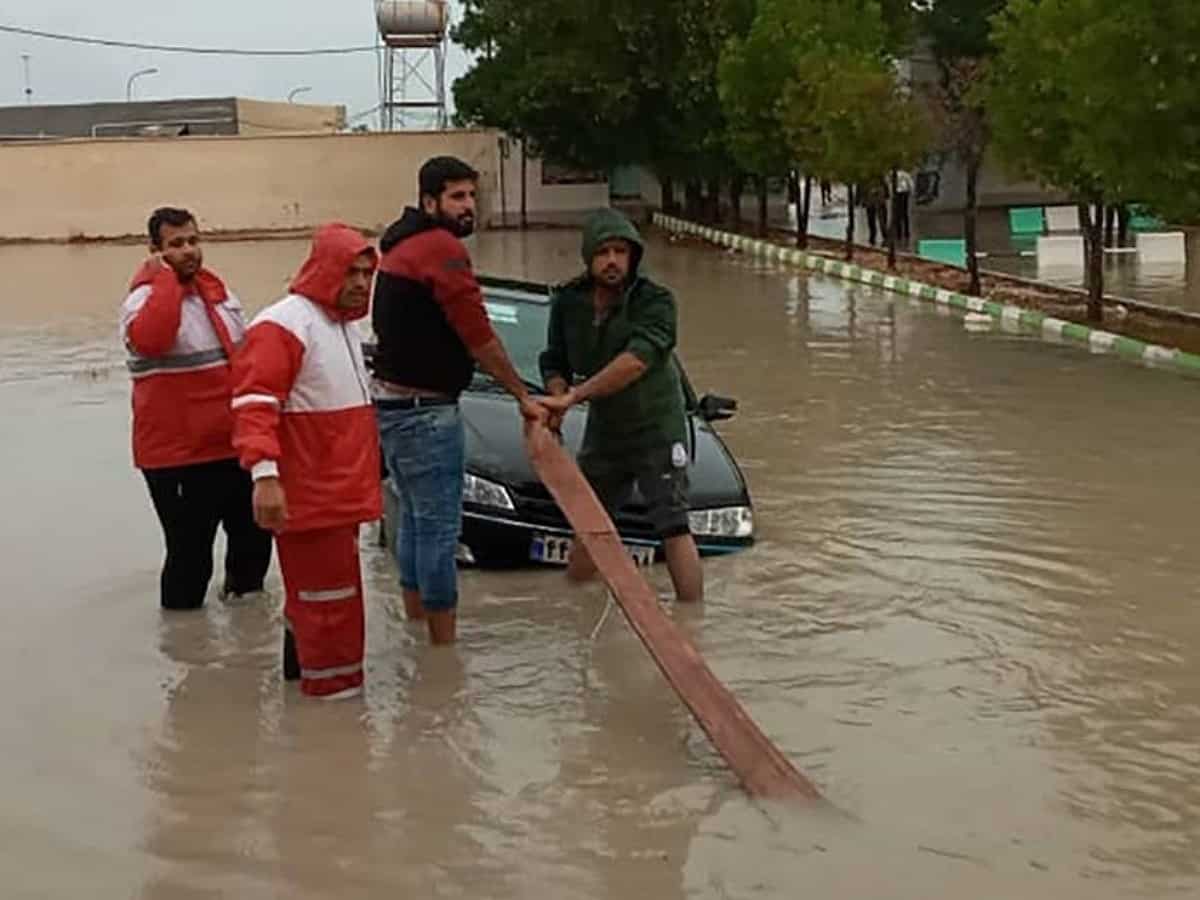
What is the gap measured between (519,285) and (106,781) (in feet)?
16.0

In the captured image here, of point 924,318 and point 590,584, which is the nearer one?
point 590,584

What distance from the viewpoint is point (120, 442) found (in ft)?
39.3

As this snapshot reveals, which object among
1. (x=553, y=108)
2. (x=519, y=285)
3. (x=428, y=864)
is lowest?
(x=428, y=864)

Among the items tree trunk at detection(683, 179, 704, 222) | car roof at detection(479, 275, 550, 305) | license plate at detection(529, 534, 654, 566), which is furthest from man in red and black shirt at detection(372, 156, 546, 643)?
tree trunk at detection(683, 179, 704, 222)

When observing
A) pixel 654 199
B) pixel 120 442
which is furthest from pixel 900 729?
pixel 654 199

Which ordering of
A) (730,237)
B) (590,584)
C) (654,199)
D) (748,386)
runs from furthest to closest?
(654,199) < (730,237) < (748,386) < (590,584)

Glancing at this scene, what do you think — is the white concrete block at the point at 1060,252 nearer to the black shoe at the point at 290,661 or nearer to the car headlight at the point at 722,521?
the car headlight at the point at 722,521

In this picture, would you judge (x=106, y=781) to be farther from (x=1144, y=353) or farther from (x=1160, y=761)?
(x=1144, y=353)

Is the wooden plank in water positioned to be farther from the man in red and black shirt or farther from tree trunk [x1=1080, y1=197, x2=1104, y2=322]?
tree trunk [x1=1080, y1=197, x2=1104, y2=322]

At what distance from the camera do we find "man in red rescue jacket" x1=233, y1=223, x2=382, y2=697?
5637 millimetres

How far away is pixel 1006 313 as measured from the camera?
19.0m

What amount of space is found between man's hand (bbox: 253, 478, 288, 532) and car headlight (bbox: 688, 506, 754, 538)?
2788 mm

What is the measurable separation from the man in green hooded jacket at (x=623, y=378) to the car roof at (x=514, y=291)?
2461 mm

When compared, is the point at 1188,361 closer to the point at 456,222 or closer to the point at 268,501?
the point at 456,222
